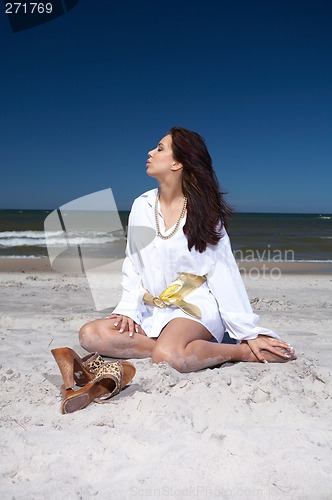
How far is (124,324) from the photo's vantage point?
3189mm

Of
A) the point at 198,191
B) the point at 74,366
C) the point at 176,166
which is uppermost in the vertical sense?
the point at 176,166


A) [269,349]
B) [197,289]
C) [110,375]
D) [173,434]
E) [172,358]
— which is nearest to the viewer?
[173,434]

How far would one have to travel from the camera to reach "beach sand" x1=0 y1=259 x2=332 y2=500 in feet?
5.85

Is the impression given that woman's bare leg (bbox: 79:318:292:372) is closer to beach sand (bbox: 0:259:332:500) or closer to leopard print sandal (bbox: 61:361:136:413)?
beach sand (bbox: 0:259:332:500)

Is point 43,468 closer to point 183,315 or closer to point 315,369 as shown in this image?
point 183,315

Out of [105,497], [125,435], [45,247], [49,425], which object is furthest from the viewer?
[45,247]

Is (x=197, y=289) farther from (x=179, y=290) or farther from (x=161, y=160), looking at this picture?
(x=161, y=160)

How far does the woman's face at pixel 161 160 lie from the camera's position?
10.5 feet

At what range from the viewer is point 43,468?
1.88 meters

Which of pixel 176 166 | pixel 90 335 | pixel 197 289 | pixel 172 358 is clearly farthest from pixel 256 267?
pixel 172 358

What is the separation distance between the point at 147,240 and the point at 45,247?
1180 centimetres

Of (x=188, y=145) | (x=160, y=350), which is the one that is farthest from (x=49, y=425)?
(x=188, y=145)

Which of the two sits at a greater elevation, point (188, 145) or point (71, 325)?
point (188, 145)

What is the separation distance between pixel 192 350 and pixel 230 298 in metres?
0.44
